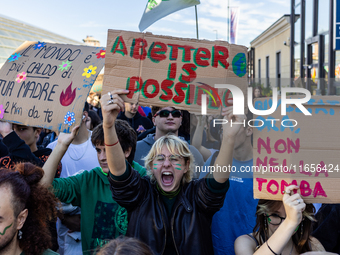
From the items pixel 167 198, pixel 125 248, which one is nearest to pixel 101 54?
pixel 167 198

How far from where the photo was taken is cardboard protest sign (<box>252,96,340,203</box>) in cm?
185

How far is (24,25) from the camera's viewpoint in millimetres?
25047

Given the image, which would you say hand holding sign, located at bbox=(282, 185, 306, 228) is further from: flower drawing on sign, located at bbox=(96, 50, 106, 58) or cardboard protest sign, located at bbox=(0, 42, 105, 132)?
flower drawing on sign, located at bbox=(96, 50, 106, 58)

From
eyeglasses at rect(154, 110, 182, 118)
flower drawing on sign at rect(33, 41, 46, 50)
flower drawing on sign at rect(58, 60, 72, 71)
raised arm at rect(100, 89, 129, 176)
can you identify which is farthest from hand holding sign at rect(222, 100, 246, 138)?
flower drawing on sign at rect(33, 41, 46, 50)

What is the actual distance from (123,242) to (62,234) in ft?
6.18

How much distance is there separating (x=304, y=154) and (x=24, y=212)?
61.9 inches

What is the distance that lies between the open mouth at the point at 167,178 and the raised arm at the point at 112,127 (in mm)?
299

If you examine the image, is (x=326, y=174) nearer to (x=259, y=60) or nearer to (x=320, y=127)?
(x=320, y=127)

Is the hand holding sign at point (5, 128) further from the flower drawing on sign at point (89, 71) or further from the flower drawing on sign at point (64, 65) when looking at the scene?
the flower drawing on sign at point (89, 71)

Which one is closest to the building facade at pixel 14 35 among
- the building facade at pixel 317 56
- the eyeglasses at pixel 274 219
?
the building facade at pixel 317 56

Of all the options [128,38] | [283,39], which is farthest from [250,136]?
[283,39]

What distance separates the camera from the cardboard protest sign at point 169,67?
80.8 inches

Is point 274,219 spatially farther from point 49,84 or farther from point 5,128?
point 5,128

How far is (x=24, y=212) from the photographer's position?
1853 mm
